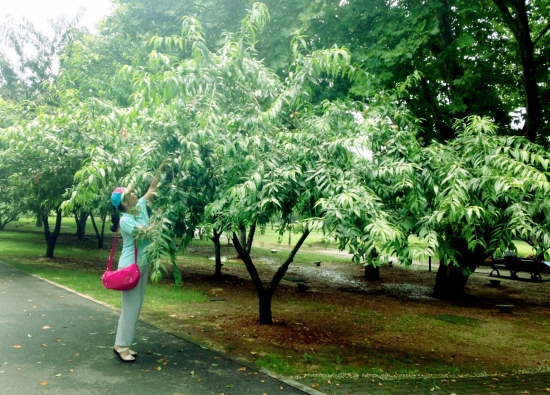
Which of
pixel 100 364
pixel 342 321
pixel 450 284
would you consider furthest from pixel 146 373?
pixel 450 284

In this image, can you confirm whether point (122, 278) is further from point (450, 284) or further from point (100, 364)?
point (450, 284)

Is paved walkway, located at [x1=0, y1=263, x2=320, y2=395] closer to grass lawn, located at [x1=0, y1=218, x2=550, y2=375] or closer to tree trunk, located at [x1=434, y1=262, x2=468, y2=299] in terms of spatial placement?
grass lawn, located at [x1=0, y1=218, x2=550, y2=375]

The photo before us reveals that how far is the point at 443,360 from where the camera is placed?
6.93 m

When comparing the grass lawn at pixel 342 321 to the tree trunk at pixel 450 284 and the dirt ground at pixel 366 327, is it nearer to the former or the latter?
the dirt ground at pixel 366 327

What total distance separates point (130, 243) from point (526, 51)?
30.3 ft

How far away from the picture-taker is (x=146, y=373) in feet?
16.8

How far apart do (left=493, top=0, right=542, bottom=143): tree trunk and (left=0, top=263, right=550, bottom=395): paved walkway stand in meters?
6.00

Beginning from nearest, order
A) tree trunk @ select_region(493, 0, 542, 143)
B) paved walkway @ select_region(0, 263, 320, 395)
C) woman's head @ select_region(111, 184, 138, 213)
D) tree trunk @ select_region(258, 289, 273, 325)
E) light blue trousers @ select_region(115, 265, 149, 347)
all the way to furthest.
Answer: paved walkway @ select_region(0, 263, 320, 395) < woman's head @ select_region(111, 184, 138, 213) < light blue trousers @ select_region(115, 265, 149, 347) < tree trunk @ select_region(258, 289, 273, 325) < tree trunk @ select_region(493, 0, 542, 143)

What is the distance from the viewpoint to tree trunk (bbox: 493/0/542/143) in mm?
9391

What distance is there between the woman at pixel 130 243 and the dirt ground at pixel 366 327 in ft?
5.34

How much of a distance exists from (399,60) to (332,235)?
625cm

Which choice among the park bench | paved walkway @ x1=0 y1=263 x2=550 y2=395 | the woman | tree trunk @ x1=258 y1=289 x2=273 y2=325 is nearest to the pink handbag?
the woman

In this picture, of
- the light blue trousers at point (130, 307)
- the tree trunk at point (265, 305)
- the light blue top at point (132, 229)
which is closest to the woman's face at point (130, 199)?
the light blue top at point (132, 229)

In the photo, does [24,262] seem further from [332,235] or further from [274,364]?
[332,235]
